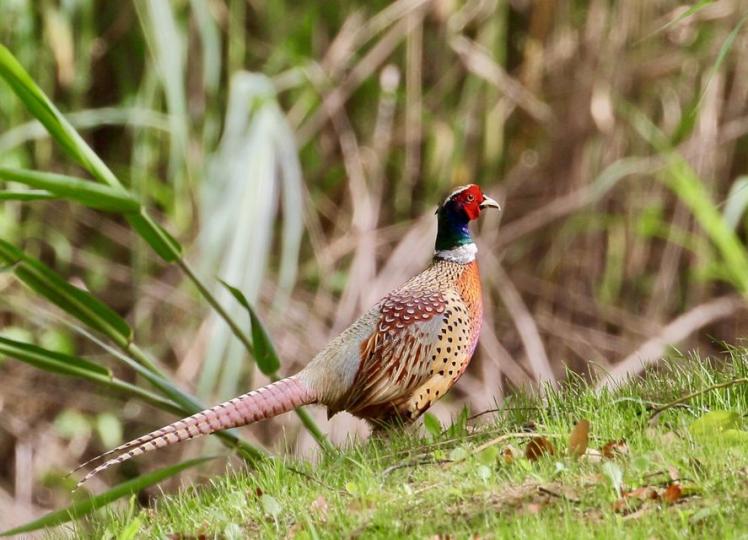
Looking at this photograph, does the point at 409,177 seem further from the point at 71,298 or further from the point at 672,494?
the point at 672,494

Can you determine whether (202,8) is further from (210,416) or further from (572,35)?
(210,416)

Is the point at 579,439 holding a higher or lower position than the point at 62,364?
lower

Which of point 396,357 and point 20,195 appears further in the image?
point 396,357

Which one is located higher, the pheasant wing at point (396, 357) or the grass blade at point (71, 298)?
the grass blade at point (71, 298)

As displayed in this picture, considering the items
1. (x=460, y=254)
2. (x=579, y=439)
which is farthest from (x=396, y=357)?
(x=579, y=439)

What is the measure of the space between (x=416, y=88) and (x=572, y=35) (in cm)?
102

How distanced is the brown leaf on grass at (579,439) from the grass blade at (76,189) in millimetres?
1465

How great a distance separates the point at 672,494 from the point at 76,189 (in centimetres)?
189

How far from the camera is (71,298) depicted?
3.87 meters

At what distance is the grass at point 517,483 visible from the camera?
2.75 m

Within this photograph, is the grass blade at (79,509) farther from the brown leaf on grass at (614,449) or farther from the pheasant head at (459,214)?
the brown leaf on grass at (614,449)

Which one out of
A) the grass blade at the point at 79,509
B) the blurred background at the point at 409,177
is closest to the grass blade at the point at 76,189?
the grass blade at the point at 79,509

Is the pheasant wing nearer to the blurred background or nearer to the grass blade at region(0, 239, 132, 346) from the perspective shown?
the grass blade at region(0, 239, 132, 346)

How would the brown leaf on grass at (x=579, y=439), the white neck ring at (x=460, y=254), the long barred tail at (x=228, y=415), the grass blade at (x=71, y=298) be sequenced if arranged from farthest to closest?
the white neck ring at (x=460, y=254)
the grass blade at (x=71, y=298)
the long barred tail at (x=228, y=415)
the brown leaf on grass at (x=579, y=439)
